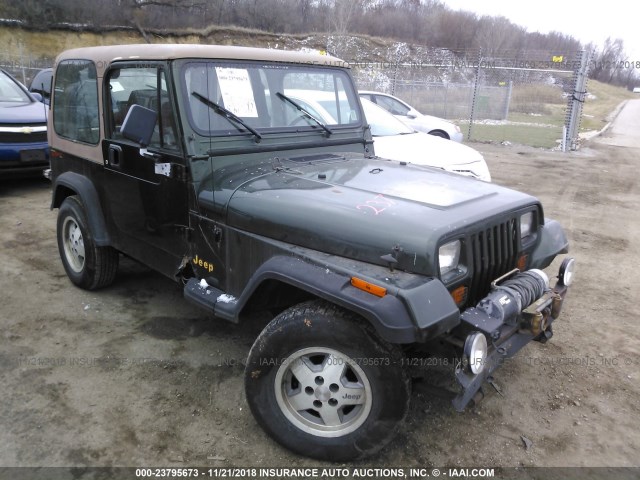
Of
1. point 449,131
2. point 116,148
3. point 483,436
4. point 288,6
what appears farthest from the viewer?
point 288,6

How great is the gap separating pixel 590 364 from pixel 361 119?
2.55 metres

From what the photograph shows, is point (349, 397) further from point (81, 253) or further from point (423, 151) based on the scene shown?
point (423, 151)

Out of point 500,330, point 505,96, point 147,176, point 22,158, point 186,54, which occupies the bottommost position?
point 22,158

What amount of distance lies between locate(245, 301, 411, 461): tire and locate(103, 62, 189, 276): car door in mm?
1133

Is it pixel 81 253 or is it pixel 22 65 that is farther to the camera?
pixel 22 65

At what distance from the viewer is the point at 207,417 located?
117 inches

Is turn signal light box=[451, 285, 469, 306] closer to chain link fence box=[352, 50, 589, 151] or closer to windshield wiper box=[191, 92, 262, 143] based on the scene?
windshield wiper box=[191, 92, 262, 143]

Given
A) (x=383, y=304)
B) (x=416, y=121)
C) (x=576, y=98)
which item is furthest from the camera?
(x=576, y=98)

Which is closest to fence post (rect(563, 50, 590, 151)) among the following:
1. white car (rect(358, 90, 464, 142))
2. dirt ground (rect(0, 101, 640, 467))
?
white car (rect(358, 90, 464, 142))

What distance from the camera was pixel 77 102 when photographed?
4160 mm

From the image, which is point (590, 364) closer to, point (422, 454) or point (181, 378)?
point (422, 454)

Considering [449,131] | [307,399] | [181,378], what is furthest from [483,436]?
[449,131]

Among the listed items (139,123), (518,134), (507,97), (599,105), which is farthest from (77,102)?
(599,105)

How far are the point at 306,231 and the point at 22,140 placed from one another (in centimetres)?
678
